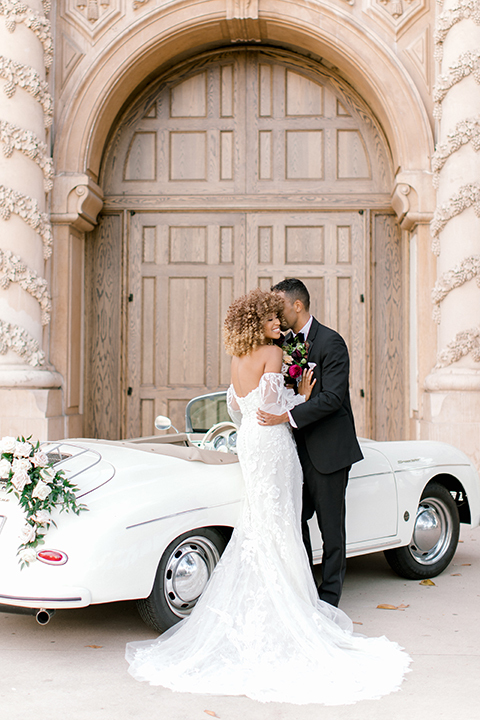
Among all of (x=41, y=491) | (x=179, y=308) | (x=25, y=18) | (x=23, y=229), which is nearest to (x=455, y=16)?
(x=179, y=308)

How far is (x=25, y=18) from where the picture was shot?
863cm

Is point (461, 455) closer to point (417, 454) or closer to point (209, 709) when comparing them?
point (417, 454)

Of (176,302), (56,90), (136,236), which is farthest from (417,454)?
(56,90)

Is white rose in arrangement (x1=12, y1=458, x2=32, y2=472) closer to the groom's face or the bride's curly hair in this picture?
the bride's curly hair

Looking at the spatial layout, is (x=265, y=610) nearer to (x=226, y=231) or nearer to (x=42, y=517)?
(x=42, y=517)

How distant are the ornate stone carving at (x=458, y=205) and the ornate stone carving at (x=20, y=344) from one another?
16.6ft

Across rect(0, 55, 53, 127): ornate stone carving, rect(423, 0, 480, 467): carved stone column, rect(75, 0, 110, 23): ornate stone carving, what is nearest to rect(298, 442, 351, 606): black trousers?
rect(423, 0, 480, 467): carved stone column

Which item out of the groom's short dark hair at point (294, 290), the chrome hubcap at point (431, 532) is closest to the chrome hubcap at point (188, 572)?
the groom's short dark hair at point (294, 290)

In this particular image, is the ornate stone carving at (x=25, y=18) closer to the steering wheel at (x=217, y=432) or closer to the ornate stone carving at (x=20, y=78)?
the ornate stone carving at (x=20, y=78)

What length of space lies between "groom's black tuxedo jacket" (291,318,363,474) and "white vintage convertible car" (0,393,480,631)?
434 mm

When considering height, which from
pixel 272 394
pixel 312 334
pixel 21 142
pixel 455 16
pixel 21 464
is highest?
pixel 455 16

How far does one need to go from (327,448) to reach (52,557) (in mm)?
1703

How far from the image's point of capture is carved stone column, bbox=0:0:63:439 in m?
8.43

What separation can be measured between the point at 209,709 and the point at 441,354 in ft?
20.4
